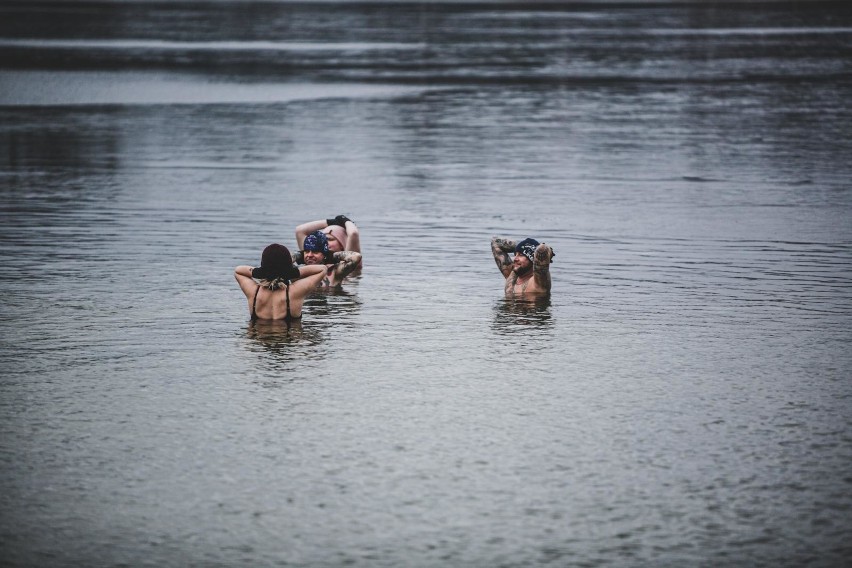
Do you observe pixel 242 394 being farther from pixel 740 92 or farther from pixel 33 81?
pixel 33 81

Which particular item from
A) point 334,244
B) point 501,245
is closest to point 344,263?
point 334,244

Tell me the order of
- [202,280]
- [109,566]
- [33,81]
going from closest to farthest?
[109,566], [202,280], [33,81]

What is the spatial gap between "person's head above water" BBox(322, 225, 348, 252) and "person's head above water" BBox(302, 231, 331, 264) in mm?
872

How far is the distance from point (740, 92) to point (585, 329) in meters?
22.8

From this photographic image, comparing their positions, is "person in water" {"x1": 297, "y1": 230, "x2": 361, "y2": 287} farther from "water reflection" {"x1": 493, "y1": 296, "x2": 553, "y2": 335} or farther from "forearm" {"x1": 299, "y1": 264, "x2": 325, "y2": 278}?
"water reflection" {"x1": 493, "y1": 296, "x2": 553, "y2": 335}

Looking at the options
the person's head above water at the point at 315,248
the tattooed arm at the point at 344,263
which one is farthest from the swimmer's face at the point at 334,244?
the person's head above water at the point at 315,248

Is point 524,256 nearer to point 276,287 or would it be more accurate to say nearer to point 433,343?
point 433,343

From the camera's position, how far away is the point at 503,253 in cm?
1471

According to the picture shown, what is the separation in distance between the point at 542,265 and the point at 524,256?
1.40 ft

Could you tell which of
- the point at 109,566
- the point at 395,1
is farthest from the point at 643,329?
the point at 395,1

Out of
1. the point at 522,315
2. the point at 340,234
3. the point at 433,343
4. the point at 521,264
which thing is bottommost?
the point at 433,343

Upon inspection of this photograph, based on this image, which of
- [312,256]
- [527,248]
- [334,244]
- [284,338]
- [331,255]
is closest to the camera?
[284,338]

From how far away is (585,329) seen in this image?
12.5 meters

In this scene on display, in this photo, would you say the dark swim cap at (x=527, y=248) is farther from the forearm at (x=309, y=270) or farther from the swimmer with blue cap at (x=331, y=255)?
the forearm at (x=309, y=270)
